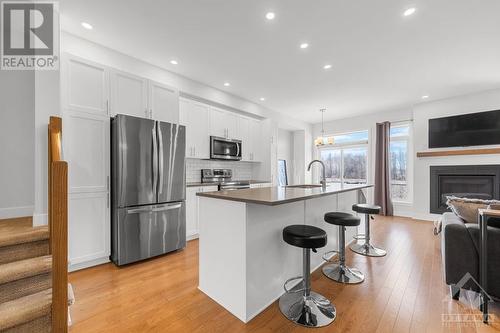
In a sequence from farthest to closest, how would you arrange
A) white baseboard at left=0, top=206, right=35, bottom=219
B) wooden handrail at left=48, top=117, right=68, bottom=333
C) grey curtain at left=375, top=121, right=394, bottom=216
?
grey curtain at left=375, top=121, right=394, bottom=216 → white baseboard at left=0, top=206, right=35, bottom=219 → wooden handrail at left=48, top=117, right=68, bottom=333

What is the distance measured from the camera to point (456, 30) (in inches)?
100

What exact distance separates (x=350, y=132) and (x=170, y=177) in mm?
5830

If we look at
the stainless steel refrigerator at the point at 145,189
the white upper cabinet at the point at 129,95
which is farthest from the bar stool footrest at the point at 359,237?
the white upper cabinet at the point at 129,95

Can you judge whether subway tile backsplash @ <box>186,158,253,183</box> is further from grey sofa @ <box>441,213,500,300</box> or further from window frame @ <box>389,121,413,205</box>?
window frame @ <box>389,121,413,205</box>

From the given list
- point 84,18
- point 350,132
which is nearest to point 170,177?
point 84,18

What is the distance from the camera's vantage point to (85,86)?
2.66 metres

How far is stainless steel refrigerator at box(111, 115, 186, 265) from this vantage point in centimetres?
272

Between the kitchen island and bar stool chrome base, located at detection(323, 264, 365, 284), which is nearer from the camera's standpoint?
the kitchen island

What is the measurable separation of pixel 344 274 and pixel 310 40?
2.96 m

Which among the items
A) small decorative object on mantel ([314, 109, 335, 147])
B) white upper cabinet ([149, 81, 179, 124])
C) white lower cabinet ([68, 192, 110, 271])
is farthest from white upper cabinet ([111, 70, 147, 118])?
small decorative object on mantel ([314, 109, 335, 147])

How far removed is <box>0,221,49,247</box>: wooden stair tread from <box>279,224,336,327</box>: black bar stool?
1.95m

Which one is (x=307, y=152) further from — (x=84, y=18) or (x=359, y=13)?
(x=84, y=18)

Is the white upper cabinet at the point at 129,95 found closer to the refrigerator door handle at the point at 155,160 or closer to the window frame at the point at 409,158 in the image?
the refrigerator door handle at the point at 155,160

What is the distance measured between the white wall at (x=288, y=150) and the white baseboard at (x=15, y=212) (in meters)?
6.00
